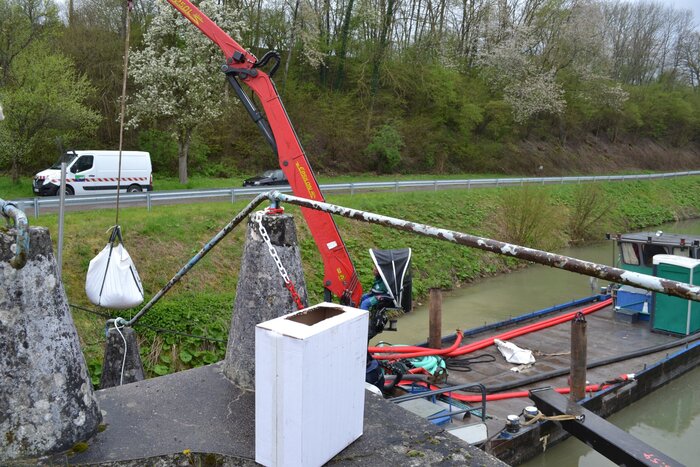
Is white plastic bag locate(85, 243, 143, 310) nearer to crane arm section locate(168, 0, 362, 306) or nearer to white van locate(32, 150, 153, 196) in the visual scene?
crane arm section locate(168, 0, 362, 306)

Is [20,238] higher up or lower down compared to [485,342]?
higher up

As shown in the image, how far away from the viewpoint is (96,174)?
2055 cm

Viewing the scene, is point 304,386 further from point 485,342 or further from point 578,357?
point 485,342

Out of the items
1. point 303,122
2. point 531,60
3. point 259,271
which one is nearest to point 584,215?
point 303,122

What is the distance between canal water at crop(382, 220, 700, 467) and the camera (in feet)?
29.9

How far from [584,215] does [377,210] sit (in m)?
10.9

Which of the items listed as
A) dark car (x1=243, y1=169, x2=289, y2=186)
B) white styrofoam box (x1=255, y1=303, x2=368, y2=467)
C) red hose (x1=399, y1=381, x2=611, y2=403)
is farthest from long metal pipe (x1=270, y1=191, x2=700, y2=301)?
dark car (x1=243, y1=169, x2=289, y2=186)

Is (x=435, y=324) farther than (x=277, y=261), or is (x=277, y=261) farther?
(x=435, y=324)

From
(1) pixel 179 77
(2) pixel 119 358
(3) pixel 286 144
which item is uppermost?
(1) pixel 179 77

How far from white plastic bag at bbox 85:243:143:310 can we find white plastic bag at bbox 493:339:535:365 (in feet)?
22.8

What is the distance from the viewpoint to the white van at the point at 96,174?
19609 mm

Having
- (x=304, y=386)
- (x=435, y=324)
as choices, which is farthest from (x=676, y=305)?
(x=304, y=386)

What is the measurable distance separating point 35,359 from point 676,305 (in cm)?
1254

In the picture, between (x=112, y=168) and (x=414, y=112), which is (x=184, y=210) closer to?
(x=112, y=168)
